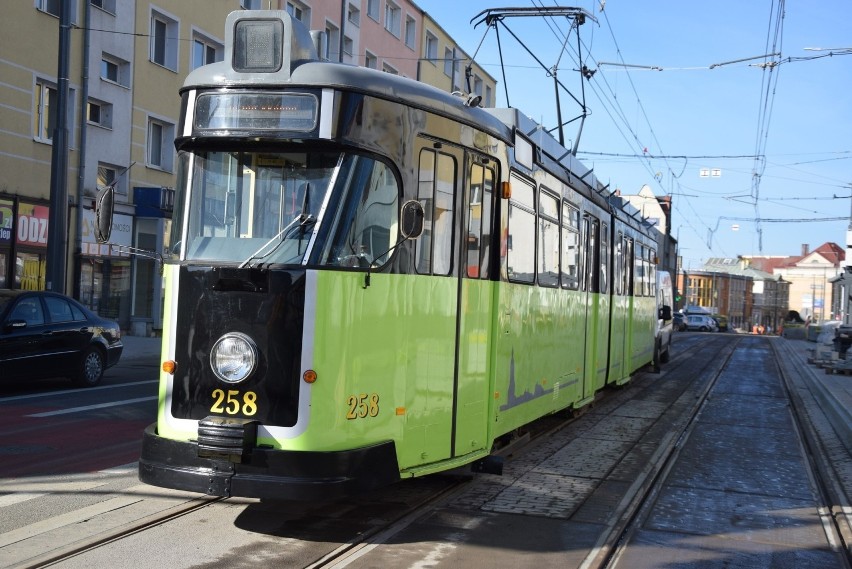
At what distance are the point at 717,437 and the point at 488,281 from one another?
18.7 ft

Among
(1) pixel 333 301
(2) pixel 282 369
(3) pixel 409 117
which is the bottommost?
(2) pixel 282 369

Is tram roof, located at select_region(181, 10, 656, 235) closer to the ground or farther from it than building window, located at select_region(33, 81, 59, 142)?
closer to the ground

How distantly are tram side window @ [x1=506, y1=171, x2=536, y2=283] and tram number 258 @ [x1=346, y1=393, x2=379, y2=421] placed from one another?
2.37 metres

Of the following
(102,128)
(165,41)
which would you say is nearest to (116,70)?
(102,128)

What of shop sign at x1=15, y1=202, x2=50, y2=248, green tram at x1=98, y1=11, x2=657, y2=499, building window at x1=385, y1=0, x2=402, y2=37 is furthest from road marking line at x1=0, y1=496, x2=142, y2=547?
building window at x1=385, y1=0, x2=402, y2=37

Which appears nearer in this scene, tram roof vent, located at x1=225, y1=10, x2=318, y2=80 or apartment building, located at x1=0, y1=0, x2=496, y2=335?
tram roof vent, located at x1=225, y1=10, x2=318, y2=80

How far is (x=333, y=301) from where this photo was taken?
5.91 meters

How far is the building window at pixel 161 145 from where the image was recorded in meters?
28.5

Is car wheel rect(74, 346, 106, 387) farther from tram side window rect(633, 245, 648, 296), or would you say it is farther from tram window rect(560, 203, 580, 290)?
tram side window rect(633, 245, 648, 296)

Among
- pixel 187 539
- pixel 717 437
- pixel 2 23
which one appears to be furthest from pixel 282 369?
pixel 2 23

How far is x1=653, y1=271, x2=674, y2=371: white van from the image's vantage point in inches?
912

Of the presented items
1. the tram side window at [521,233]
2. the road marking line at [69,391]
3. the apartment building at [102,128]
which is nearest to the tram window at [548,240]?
the tram side window at [521,233]

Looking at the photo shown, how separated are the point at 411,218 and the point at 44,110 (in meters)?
20.7

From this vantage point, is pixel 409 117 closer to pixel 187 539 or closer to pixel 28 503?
pixel 187 539
